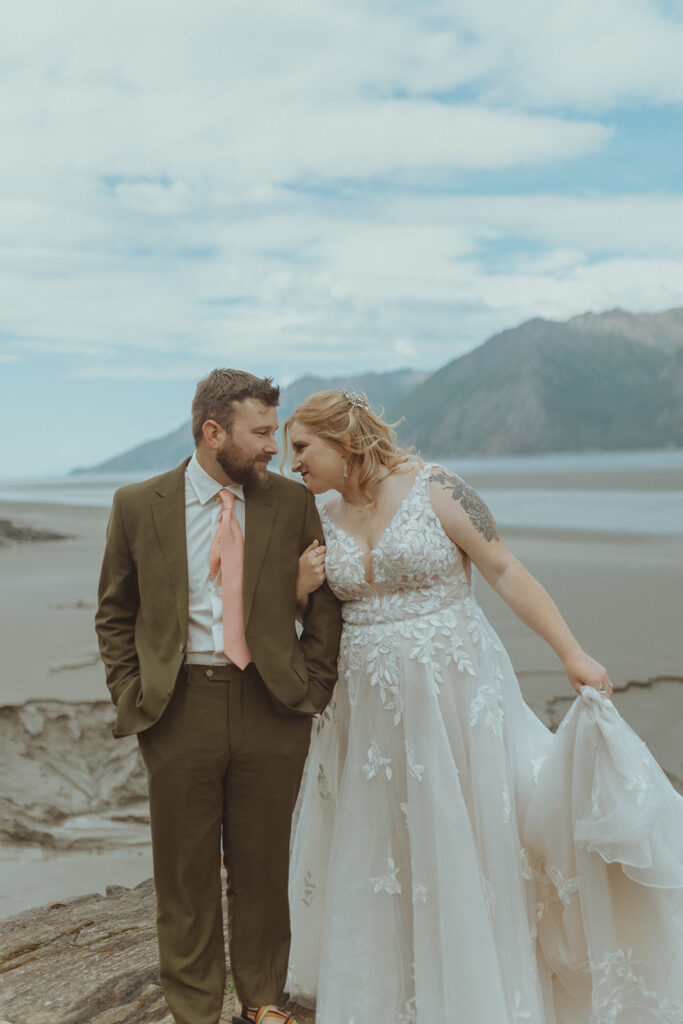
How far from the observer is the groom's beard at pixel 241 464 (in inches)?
117

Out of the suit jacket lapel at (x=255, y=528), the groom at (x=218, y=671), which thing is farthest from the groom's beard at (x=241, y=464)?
the suit jacket lapel at (x=255, y=528)

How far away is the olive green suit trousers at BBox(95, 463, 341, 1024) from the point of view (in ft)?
9.91

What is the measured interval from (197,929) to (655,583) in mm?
17469

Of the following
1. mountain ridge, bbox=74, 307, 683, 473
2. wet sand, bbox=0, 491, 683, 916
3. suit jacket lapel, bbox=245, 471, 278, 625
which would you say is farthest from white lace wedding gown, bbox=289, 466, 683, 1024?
mountain ridge, bbox=74, 307, 683, 473

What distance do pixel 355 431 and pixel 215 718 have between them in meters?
1.01

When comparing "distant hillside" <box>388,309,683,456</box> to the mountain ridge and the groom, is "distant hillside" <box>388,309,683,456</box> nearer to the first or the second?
the mountain ridge

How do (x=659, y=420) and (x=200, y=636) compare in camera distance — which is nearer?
(x=200, y=636)

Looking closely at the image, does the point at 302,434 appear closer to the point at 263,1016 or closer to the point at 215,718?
the point at 215,718

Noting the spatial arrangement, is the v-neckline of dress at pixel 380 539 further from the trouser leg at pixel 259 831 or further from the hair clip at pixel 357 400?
the trouser leg at pixel 259 831

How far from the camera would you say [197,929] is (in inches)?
124

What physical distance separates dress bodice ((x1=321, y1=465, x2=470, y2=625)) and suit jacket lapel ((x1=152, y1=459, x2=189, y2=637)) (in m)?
0.48

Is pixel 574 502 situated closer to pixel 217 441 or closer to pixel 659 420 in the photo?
pixel 217 441

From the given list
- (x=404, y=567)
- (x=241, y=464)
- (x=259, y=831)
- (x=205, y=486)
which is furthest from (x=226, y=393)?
(x=259, y=831)

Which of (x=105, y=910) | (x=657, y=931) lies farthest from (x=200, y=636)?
(x=105, y=910)
